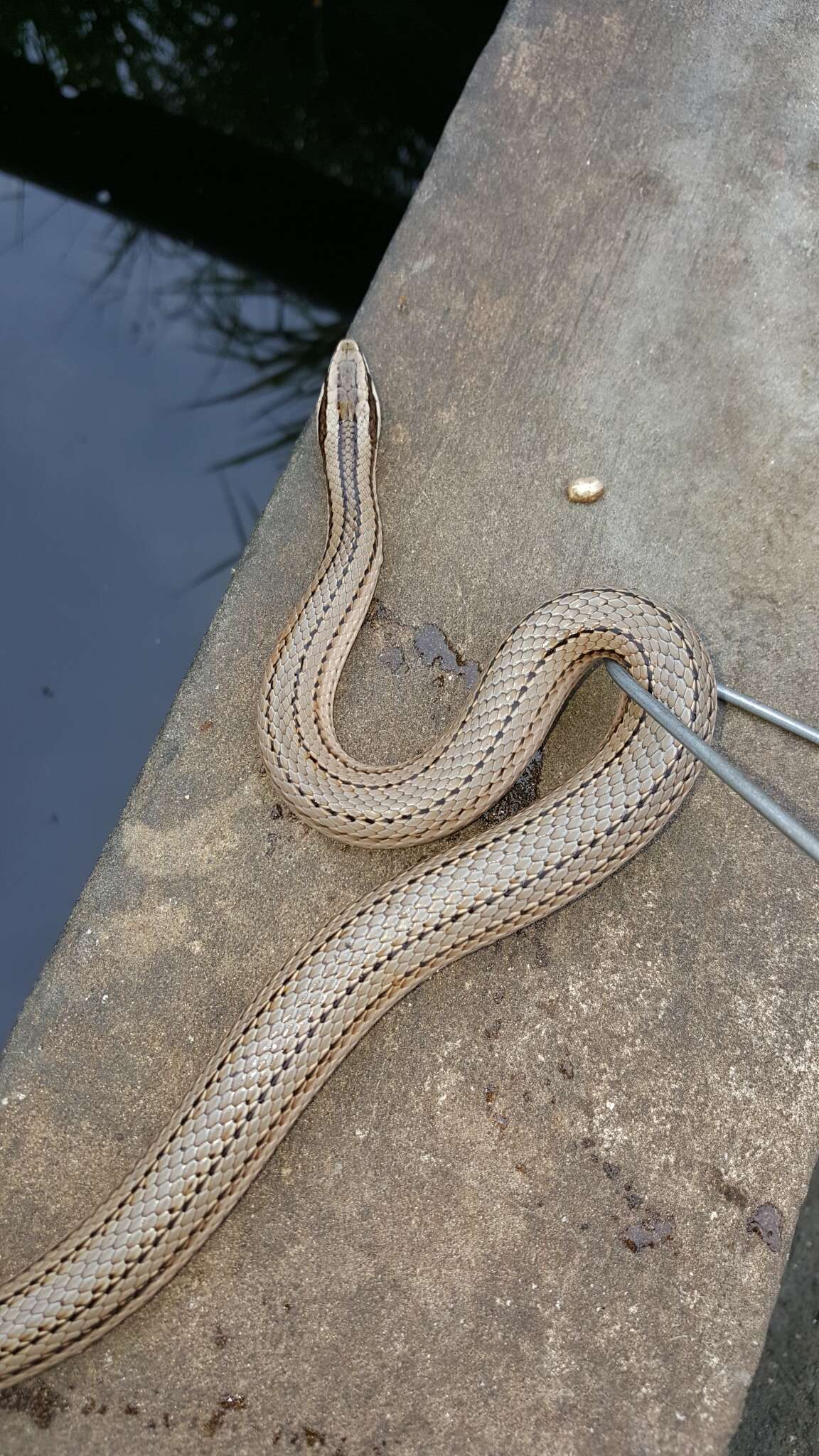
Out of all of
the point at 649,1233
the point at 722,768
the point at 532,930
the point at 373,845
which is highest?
the point at 722,768

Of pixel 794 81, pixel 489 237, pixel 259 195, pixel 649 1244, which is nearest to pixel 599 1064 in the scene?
pixel 649 1244

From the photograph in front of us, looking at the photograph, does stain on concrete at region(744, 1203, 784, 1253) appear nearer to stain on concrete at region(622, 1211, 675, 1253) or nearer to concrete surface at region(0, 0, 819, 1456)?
concrete surface at region(0, 0, 819, 1456)

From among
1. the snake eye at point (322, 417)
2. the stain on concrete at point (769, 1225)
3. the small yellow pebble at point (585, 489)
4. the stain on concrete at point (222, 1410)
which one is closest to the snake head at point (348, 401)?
the snake eye at point (322, 417)

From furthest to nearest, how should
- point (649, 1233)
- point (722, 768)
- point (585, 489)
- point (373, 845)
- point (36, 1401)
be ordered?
point (585, 489) → point (373, 845) → point (649, 1233) → point (36, 1401) → point (722, 768)

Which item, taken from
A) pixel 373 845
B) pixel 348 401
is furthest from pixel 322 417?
pixel 373 845

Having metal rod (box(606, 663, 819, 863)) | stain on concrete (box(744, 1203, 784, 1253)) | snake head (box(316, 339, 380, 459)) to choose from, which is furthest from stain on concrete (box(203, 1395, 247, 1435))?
snake head (box(316, 339, 380, 459))

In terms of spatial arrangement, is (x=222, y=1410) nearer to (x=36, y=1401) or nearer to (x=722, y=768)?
(x=36, y=1401)
